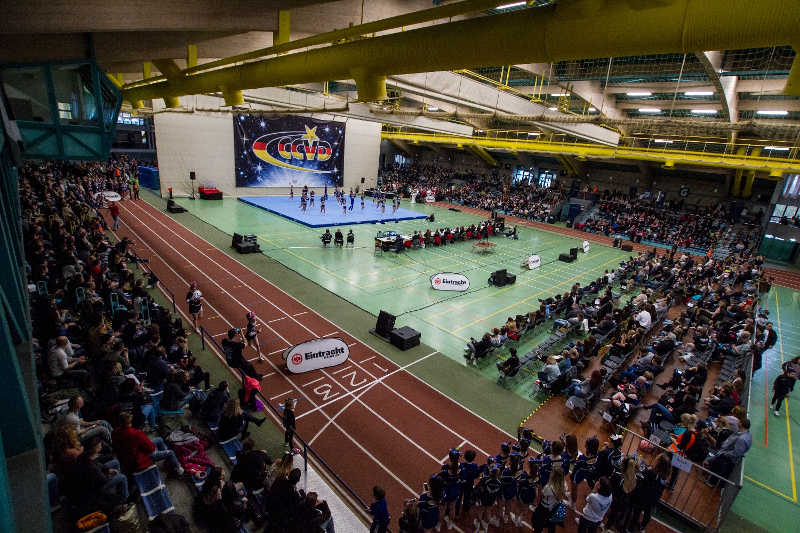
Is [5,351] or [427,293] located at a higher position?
[5,351]

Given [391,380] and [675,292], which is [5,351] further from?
[675,292]

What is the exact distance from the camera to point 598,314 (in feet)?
47.7

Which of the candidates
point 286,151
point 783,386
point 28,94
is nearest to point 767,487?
point 783,386

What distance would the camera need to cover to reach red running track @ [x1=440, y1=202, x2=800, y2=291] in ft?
82.6

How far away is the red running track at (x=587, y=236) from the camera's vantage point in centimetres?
2518

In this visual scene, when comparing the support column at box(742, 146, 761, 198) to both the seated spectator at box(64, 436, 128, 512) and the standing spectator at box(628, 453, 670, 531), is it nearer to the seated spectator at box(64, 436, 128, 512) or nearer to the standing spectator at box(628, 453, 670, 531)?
the standing spectator at box(628, 453, 670, 531)

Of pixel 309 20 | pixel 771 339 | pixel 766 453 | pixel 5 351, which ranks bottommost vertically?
pixel 766 453

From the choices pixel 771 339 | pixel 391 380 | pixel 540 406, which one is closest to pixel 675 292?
pixel 771 339

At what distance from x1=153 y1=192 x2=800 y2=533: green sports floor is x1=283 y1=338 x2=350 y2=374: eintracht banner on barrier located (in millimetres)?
1617

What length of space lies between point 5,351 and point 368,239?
2115 centimetres

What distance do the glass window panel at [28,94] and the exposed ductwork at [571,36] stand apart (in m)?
6.75

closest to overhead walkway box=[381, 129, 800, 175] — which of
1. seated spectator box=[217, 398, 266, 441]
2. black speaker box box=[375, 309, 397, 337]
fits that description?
black speaker box box=[375, 309, 397, 337]

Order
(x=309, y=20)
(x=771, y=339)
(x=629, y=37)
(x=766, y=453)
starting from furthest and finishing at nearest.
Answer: (x=771, y=339) < (x=766, y=453) < (x=309, y=20) < (x=629, y=37)

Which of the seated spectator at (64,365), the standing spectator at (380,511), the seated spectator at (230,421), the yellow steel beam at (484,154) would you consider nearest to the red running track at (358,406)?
the standing spectator at (380,511)
